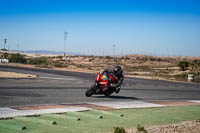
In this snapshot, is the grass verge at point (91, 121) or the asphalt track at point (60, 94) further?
the asphalt track at point (60, 94)

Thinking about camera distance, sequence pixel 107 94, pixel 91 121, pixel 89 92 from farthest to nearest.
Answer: pixel 107 94 → pixel 89 92 → pixel 91 121

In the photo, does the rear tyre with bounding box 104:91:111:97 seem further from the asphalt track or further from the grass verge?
the grass verge

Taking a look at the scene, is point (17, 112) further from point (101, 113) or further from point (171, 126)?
point (171, 126)

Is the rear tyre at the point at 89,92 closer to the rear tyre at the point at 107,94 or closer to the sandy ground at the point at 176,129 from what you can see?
the rear tyre at the point at 107,94

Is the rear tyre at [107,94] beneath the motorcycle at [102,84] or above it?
beneath

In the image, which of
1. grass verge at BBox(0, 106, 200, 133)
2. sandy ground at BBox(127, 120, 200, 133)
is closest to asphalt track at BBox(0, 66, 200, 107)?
grass verge at BBox(0, 106, 200, 133)

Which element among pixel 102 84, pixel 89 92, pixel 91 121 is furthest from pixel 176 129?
pixel 89 92

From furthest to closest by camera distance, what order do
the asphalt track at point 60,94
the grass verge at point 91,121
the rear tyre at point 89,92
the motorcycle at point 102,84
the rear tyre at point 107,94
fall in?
the rear tyre at point 107,94
the rear tyre at point 89,92
the motorcycle at point 102,84
the asphalt track at point 60,94
the grass verge at point 91,121

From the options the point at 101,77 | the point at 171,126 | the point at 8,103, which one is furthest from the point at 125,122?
the point at 101,77

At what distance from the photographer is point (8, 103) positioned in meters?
13.3

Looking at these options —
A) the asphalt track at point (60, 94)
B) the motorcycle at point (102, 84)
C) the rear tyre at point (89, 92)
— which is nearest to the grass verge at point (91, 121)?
the asphalt track at point (60, 94)

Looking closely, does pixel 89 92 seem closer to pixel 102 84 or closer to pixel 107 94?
pixel 102 84

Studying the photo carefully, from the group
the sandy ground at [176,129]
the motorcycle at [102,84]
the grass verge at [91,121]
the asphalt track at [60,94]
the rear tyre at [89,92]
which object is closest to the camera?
the grass verge at [91,121]

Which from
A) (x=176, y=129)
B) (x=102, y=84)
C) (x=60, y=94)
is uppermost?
(x=102, y=84)
